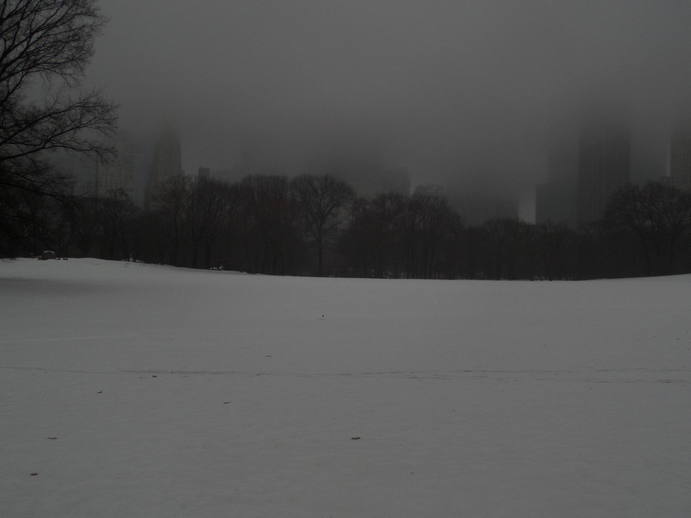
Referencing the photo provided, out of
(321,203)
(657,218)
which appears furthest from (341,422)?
(657,218)

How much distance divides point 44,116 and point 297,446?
66.1 ft

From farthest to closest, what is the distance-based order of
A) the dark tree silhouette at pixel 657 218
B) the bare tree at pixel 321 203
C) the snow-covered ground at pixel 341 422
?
1. the bare tree at pixel 321 203
2. the dark tree silhouette at pixel 657 218
3. the snow-covered ground at pixel 341 422

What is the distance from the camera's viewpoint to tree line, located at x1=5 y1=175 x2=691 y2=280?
60906mm

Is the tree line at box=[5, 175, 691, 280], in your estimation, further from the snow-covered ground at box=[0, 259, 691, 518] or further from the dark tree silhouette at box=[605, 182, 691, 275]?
the snow-covered ground at box=[0, 259, 691, 518]

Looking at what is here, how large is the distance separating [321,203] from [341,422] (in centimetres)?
5991

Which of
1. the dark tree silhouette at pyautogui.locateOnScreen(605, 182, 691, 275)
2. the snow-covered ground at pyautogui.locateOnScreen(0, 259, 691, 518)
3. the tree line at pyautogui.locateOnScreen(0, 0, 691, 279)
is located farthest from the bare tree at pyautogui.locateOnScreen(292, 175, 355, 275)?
the snow-covered ground at pyautogui.locateOnScreen(0, 259, 691, 518)

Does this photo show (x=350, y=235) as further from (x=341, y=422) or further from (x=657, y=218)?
(x=341, y=422)

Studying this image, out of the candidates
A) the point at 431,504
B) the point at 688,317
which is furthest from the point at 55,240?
the point at 688,317

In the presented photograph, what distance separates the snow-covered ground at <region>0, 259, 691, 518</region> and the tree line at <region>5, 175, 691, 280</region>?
48009mm

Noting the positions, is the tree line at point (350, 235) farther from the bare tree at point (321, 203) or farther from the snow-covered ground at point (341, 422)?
the snow-covered ground at point (341, 422)

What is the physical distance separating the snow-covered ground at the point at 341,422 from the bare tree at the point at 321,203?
171 feet

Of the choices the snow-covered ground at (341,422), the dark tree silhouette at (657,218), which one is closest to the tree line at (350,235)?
the dark tree silhouette at (657,218)

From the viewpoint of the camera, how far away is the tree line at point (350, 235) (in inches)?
2398

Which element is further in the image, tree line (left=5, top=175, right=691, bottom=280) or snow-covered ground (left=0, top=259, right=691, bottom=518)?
tree line (left=5, top=175, right=691, bottom=280)
